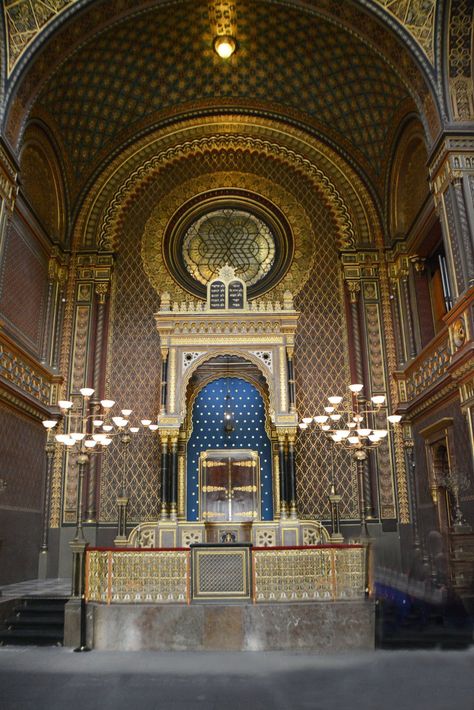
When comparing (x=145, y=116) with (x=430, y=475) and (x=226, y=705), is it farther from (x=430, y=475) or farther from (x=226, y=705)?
(x=226, y=705)

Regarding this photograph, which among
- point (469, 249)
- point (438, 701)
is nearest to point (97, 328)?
point (469, 249)

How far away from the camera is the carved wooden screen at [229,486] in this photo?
45.8 feet

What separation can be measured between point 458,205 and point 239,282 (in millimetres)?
5708

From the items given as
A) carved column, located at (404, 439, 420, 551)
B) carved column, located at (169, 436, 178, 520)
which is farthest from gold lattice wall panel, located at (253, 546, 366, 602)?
carved column, located at (404, 439, 420, 551)

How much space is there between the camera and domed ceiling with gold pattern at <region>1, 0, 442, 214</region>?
12.8 m

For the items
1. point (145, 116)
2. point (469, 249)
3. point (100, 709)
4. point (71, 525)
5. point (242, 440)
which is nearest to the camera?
point (100, 709)

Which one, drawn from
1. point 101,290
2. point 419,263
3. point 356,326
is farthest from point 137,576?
point 419,263

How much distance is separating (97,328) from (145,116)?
5698mm

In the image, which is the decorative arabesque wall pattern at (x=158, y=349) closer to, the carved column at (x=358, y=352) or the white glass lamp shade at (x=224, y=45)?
the carved column at (x=358, y=352)

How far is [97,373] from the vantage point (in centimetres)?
1495

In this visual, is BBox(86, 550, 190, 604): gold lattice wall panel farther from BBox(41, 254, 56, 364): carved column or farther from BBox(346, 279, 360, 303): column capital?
BBox(346, 279, 360, 303): column capital

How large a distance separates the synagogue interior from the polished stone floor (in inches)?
107

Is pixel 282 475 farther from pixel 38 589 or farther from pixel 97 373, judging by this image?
pixel 38 589

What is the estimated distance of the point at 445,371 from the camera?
1124 cm
